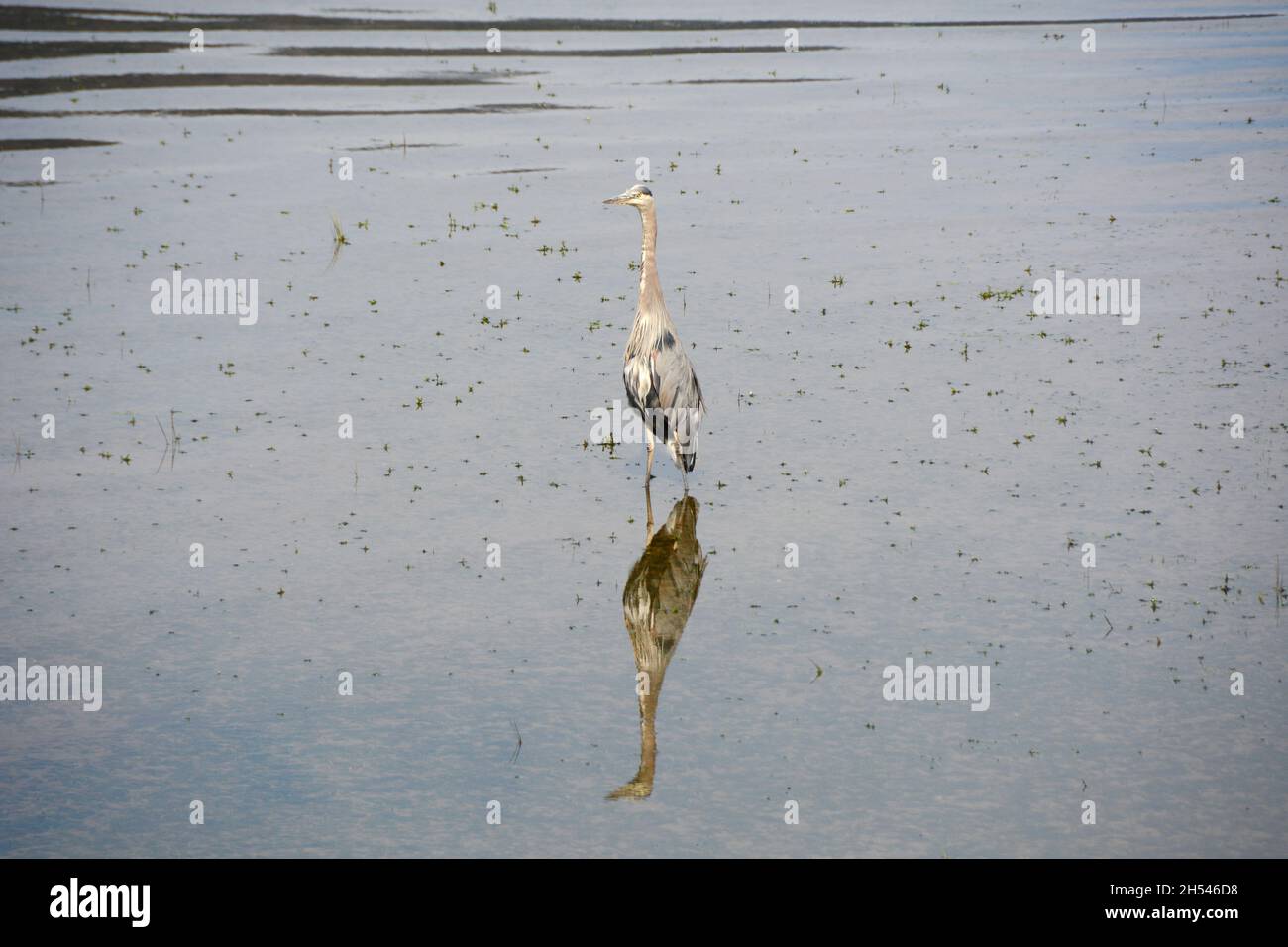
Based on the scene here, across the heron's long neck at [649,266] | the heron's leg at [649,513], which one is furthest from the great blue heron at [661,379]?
the heron's leg at [649,513]

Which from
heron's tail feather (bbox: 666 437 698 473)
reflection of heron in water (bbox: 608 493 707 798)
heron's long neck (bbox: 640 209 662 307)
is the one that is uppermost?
heron's long neck (bbox: 640 209 662 307)

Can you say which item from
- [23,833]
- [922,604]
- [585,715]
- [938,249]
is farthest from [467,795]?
[938,249]

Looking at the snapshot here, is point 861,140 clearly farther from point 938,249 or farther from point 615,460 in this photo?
point 615,460

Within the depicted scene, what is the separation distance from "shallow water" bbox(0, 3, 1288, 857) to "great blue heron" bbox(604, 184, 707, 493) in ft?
2.32

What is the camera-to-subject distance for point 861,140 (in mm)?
37031

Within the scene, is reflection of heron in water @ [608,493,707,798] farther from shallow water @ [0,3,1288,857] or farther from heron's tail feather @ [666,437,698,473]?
heron's tail feather @ [666,437,698,473]

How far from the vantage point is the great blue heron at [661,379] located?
15430 millimetres

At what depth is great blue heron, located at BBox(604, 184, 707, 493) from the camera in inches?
607

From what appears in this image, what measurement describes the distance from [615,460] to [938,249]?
11.3 m

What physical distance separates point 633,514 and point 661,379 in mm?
1365

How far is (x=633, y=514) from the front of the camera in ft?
50.6

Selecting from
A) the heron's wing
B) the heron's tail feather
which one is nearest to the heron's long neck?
the heron's wing

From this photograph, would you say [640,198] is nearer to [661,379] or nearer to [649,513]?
[661,379]

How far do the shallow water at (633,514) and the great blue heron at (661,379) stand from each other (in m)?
0.71
